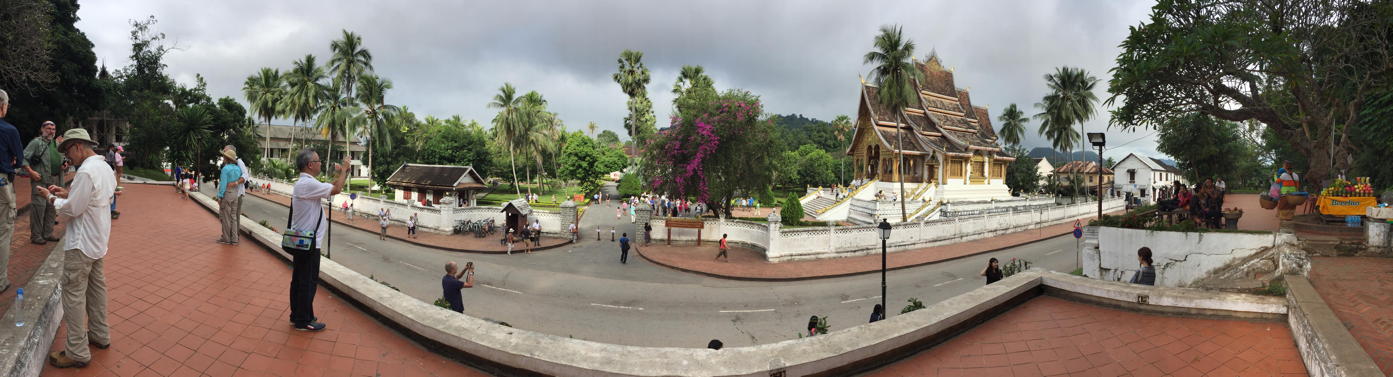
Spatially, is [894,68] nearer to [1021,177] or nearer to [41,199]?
[41,199]

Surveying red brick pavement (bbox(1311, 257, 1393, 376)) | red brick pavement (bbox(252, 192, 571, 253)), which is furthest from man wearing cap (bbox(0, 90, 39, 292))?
red brick pavement (bbox(252, 192, 571, 253))

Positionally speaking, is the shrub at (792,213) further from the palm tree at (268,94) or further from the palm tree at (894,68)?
the palm tree at (268,94)

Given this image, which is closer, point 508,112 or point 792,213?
point 792,213

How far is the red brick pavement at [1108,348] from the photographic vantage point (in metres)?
3.98

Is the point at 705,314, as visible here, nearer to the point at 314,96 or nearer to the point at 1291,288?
the point at 1291,288

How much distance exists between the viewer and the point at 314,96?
42375 mm

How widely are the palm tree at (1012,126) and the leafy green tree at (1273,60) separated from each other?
50618 mm

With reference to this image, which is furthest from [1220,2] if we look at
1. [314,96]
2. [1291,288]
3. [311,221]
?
[314,96]

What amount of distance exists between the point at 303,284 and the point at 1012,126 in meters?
68.0

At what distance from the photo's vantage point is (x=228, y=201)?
25.0 ft

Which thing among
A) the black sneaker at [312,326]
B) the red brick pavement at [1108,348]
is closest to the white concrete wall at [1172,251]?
the red brick pavement at [1108,348]

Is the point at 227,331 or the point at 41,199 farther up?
the point at 41,199

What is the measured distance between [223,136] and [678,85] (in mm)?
35655

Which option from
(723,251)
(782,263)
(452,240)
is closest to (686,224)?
(723,251)
